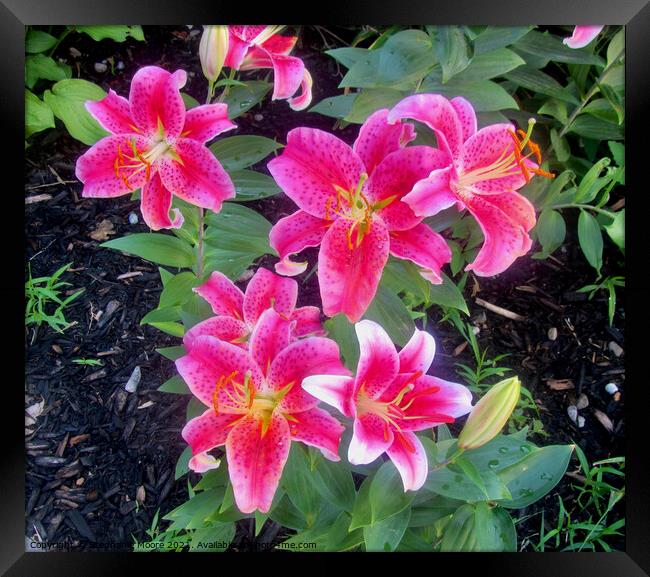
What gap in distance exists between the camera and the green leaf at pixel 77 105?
3.19ft

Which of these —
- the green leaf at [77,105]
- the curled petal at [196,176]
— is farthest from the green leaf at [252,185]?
the green leaf at [77,105]

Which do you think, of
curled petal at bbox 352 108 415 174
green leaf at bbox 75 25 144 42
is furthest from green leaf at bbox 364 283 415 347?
green leaf at bbox 75 25 144 42

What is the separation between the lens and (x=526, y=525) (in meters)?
0.99

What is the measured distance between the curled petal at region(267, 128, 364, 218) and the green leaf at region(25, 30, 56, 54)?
16.4 inches

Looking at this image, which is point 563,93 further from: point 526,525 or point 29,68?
point 29,68

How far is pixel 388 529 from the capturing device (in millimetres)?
953

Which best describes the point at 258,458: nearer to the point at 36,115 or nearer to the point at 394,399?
the point at 394,399

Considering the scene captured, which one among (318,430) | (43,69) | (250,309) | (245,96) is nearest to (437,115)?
(245,96)

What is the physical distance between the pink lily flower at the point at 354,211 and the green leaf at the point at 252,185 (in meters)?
0.02

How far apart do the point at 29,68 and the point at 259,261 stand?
0.49 metres

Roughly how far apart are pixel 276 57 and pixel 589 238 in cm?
58

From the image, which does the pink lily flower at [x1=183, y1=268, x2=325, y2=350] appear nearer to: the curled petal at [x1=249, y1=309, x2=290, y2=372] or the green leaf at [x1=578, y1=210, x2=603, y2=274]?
the curled petal at [x1=249, y1=309, x2=290, y2=372]

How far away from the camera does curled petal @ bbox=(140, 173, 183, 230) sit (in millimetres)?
969
